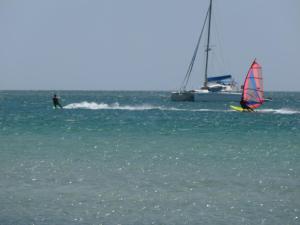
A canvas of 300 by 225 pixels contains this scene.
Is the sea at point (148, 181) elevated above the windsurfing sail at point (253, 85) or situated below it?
below

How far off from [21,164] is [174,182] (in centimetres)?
705

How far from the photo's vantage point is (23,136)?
4022 centimetres

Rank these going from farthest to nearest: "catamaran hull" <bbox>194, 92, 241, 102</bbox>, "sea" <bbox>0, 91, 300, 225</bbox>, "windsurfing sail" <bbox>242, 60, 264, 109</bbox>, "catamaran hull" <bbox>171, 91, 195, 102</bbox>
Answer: "catamaran hull" <bbox>171, 91, 195, 102</bbox> → "catamaran hull" <bbox>194, 92, 241, 102</bbox> → "windsurfing sail" <bbox>242, 60, 264, 109</bbox> → "sea" <bbox>0, 91, 300, 225</bbox>

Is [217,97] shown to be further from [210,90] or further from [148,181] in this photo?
[148,181]

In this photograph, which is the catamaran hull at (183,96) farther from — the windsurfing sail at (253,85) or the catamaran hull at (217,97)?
the windsurfing sail at (253,85)

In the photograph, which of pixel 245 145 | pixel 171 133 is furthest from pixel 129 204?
pixel 171 133

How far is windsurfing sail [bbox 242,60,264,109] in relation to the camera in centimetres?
7306

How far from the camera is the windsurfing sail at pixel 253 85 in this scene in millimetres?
73062

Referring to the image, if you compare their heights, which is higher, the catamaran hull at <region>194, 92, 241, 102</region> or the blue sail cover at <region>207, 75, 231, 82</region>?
the blue sail cover at <region>207, 75, 231, 82</region>

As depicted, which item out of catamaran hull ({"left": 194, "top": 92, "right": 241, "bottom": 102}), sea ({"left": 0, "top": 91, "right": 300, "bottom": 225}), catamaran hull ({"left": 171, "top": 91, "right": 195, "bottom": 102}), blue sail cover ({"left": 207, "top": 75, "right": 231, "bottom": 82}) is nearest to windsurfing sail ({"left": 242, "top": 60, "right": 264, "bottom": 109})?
catamaran hull ({"left": 194, "top": 92, "right": 241, "bottom": 102})

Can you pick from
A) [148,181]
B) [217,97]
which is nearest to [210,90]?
[217,97]

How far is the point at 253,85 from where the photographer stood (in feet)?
241

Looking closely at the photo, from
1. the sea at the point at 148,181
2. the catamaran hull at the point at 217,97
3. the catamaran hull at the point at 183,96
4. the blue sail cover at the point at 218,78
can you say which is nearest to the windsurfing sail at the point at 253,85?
the catamaran hull at the point at 217,97

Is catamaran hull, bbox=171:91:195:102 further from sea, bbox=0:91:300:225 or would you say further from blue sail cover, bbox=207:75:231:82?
sea, bbox=0:91:300:225
